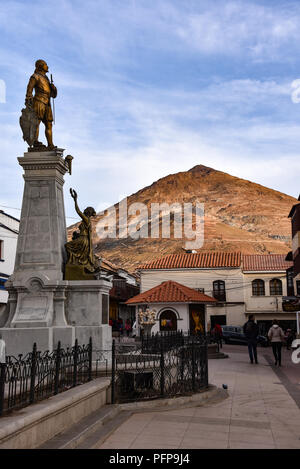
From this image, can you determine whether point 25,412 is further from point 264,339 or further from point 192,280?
point 192,280

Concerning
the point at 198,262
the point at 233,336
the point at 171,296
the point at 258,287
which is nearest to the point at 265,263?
the point at 258,287

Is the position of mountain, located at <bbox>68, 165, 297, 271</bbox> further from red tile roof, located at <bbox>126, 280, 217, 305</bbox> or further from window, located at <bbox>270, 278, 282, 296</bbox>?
red tile roof, located at <bbox>126, 280, 217, 305</bbox>

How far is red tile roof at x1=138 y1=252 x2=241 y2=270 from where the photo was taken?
46.0m

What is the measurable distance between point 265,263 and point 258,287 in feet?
9.62

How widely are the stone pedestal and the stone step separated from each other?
3.27 metres

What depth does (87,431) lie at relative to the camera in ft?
21.0

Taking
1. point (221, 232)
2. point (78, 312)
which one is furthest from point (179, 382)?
point (221, 232)

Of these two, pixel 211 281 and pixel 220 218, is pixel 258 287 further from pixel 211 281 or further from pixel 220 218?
pixel 220 218

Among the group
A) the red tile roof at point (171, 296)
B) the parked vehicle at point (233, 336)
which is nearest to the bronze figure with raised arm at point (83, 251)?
the red tile roof at point (171, 296)

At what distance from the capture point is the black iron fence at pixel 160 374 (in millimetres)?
8914

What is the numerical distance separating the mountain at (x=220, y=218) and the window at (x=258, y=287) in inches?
2036

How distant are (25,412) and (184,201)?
166 metres
